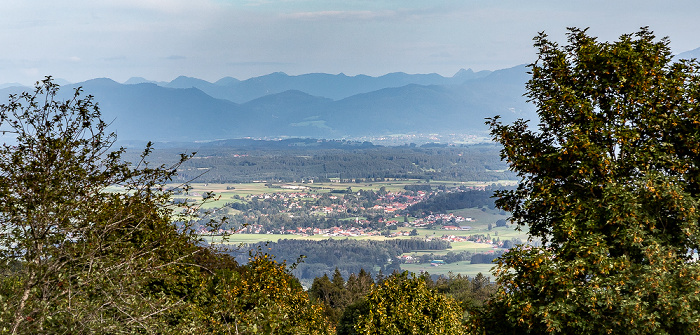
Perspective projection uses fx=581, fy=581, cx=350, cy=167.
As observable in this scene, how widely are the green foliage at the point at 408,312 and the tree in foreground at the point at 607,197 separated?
3557 millimetres

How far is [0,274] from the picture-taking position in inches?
296

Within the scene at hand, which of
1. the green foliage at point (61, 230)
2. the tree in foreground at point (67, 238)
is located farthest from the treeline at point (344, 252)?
the green foliage at point (61, 230)

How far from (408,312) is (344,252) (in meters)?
144

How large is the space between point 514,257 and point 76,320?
7.03m


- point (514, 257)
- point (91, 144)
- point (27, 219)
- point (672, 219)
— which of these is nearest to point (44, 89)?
point (91, 144)

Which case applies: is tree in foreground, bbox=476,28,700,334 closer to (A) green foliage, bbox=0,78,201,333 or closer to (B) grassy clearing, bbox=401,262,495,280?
(A) green foliage, bbox=0,78,201,333

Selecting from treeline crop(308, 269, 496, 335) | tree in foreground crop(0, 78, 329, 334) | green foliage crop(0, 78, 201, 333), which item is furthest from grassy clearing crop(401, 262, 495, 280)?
green foliage crop(0, 78, 201, 333)

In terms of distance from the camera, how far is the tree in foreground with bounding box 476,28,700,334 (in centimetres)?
911

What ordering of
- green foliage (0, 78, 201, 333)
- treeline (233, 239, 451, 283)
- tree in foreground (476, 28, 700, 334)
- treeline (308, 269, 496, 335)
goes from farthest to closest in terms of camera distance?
treeline (233, 239, 451, 283) → treeline (308, 269, 496, 335) → tree in foreground (476, 28, 700, 334) → green foliage (0, 78, 201, 333)

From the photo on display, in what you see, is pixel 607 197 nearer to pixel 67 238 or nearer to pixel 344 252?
pixel 67 238

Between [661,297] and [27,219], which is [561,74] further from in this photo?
[27,219]

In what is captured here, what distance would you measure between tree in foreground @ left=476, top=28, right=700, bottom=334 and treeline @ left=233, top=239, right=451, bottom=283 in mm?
127589

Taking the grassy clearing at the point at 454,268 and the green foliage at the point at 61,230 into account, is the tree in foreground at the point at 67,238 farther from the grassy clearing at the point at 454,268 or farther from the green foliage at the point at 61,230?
the grassy clearing at the point at 454,268

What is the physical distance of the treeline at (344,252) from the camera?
468ft
